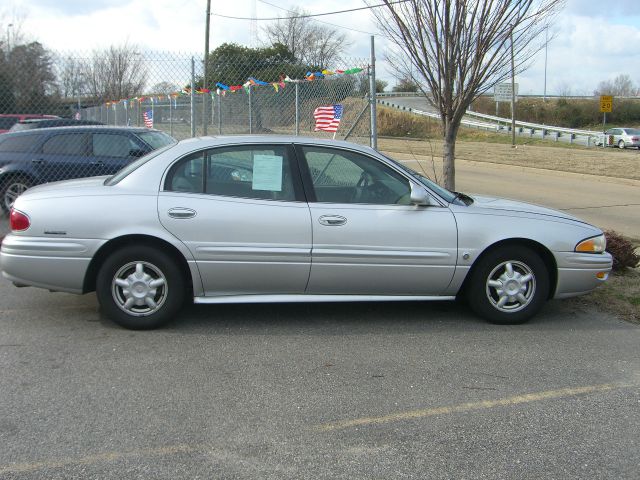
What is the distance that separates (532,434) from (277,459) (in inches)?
55.6

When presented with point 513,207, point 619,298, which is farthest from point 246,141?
point 619,298

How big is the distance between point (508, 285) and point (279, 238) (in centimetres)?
196

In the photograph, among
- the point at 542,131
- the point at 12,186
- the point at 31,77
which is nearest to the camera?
the point at 12,186

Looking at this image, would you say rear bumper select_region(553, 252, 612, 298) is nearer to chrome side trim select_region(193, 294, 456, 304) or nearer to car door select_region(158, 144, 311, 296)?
chrome side trim select_region(193, 294, 456, 304)

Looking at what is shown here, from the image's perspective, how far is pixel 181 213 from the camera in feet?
15.1

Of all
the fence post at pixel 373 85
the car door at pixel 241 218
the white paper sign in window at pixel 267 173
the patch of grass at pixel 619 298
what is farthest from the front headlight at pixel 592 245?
the fence post at pixel 373 85

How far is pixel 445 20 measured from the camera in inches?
263

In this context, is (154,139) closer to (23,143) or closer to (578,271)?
(23,143)

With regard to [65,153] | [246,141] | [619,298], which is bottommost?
[619,298]

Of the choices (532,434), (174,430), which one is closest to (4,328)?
(174,430)

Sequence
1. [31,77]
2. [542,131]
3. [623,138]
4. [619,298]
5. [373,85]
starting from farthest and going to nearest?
[542,131] < [623,138] < [31,77] < [373,85] < [619,298]

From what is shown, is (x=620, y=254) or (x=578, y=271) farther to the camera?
(x=620, y=254)

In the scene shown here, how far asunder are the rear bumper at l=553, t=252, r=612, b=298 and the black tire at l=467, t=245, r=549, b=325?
131 mm

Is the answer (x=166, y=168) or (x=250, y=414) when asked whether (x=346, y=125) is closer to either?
(x=166, y=168)
